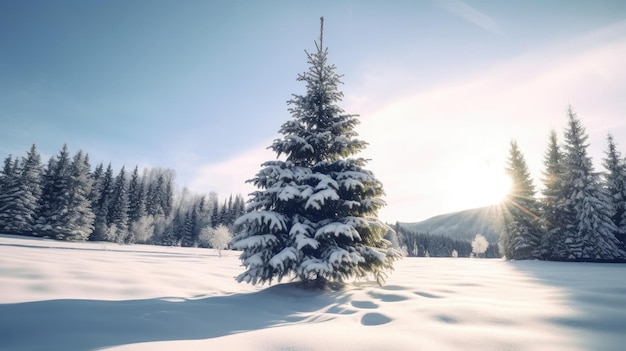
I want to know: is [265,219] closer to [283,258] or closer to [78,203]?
[283,258]

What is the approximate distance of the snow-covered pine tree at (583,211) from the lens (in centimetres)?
2442

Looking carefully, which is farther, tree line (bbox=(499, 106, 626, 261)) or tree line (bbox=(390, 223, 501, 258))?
tree line (bbox=(390, 223, 501, 258))

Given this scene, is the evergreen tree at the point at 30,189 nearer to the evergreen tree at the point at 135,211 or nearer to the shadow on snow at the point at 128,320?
the evergreen tree at the point at 135,211

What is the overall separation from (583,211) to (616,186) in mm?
4544

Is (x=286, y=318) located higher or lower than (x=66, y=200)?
lower

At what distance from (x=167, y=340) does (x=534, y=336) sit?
5222mm

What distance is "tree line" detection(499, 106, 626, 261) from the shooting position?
81.1 ft

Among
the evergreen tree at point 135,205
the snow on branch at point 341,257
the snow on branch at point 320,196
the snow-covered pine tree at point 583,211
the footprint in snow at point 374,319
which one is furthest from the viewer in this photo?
the evergreen tree at point 135,205

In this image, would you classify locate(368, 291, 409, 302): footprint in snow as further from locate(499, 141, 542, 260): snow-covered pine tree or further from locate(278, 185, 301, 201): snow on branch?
locate(499, 141, 542, 260): snow-covered pine tree

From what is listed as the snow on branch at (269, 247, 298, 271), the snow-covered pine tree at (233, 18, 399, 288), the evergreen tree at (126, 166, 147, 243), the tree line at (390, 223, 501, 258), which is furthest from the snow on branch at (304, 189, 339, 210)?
the tree line at (390, 223, 501, 258)

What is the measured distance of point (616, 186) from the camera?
26219 millimetres

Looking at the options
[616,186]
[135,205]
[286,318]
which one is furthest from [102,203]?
[616,186]

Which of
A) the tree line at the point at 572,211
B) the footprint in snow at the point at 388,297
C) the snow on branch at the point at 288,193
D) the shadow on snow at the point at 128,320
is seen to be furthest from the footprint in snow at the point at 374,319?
the tree line at the point at 572,211

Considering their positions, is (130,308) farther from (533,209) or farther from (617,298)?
(533,209)
